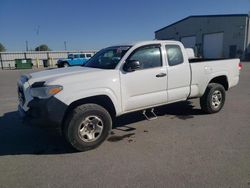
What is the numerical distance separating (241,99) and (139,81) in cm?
479

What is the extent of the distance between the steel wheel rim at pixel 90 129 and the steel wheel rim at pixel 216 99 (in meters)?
3.37

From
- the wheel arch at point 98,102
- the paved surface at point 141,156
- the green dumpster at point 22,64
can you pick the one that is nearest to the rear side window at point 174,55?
the paved surface at point 141,156

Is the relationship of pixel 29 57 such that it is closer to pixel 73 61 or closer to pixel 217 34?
pixel 73 61

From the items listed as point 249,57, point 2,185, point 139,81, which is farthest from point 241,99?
point 249,57

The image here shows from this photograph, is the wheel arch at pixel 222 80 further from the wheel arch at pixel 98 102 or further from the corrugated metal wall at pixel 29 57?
the corrugated metal wall at pixel 29 57

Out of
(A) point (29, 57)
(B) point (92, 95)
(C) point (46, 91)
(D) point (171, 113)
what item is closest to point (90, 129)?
(B) point (92, 95)

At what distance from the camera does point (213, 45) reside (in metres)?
37.2

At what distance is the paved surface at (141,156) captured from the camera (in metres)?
3.01

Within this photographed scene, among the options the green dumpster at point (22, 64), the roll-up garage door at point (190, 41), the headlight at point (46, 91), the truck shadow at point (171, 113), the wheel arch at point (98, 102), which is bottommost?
the truck shadow at point (171, 113)

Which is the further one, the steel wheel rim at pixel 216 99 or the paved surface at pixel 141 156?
the steel wheel rim at pixel 216 99

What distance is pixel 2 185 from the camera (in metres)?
2.97

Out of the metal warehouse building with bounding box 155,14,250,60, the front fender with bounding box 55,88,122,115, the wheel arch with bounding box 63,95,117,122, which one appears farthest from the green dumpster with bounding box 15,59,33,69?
the front fender with bounding box 55,88,122,115

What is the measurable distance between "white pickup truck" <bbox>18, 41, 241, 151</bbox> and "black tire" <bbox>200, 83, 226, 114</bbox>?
0.03 meters

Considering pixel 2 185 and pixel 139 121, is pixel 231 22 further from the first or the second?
pixel 2 185
